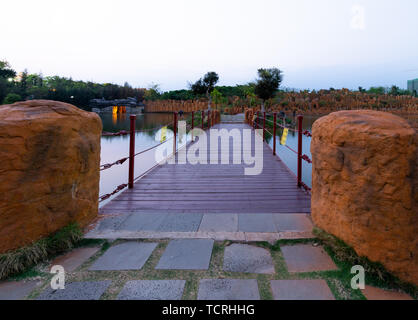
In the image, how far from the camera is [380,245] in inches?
62.9

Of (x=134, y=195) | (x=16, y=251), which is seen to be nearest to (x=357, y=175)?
(x=16, y=251)

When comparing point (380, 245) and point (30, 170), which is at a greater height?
point (30, 170)

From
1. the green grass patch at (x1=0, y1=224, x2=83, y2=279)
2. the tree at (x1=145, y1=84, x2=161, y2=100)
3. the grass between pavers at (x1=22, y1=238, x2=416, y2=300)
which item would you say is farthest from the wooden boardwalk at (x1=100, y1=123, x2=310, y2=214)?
the tree at (x1=145, y1=84, x2=161, y2=100)

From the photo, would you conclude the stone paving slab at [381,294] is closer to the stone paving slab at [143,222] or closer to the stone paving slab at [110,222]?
the stone paving slab at [143,222]

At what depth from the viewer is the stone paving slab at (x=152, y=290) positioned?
1432 mm

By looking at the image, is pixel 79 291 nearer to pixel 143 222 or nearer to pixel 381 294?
pixel 143 222

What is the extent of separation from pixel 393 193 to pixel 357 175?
205 mm

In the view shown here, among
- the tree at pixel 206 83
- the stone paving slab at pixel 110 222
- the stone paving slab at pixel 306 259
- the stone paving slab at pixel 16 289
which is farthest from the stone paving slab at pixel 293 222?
the tree at pixel 206 83

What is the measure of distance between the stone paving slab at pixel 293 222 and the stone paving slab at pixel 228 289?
2.76ft

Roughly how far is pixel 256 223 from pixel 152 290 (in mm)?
1168

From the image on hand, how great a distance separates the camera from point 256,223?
2.43 meters

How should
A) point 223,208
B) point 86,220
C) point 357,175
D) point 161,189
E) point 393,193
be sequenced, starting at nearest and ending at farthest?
1. point 393,193
2. point 357,175
3. point 86,220
4. point 223,208
5. point 161,189
